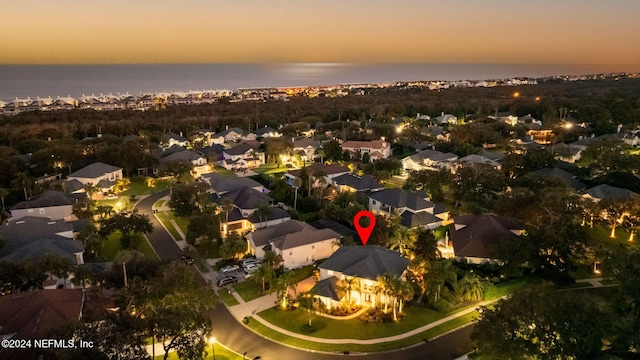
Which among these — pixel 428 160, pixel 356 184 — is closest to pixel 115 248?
pixel 356 184

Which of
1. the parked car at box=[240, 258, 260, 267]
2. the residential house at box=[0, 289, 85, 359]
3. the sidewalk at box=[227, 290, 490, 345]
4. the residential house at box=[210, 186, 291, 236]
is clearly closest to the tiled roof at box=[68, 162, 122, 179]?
the residential house at box=[210, 186, 291, 236]

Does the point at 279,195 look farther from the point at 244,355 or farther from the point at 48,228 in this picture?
the point at 244,355

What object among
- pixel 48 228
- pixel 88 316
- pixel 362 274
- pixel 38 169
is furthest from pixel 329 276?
pixel 38 169

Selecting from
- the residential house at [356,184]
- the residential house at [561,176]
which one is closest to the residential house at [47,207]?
the residential house at [356,184]

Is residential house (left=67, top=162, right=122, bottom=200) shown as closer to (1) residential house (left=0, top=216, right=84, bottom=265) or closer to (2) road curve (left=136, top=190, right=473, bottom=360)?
(1) residential house (left=0, top=216, right=84, bottom=265)

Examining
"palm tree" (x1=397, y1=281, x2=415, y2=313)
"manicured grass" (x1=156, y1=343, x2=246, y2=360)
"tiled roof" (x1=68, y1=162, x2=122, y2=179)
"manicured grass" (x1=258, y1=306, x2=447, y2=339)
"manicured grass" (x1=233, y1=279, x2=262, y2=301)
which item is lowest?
"manicured grass" (x1=156, y1=343, x2=246, y2=360)

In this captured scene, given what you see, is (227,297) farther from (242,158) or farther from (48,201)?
(242,158)
